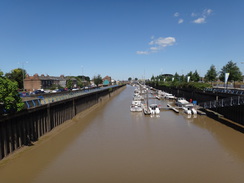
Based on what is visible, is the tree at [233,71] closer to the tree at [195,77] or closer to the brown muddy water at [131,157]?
the tree at [195,77]

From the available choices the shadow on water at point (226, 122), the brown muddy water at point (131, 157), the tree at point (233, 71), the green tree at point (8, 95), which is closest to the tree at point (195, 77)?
the tree at point (233, 71)

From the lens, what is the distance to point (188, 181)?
15.9 meters

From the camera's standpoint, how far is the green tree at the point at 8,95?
1905cm

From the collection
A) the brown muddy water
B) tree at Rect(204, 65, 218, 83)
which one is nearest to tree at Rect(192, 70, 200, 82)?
tree at Rect(204, 65, 218, 83)

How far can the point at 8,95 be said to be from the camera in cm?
1958

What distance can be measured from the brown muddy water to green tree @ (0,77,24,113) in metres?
5.58

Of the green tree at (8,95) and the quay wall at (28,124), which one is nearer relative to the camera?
the green tree at (8,95)

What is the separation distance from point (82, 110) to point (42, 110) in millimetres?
24297

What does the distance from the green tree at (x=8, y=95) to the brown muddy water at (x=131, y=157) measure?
5.58 meters

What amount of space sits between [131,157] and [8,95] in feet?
50.5

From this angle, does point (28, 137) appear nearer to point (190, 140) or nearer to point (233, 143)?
point (190, 140)

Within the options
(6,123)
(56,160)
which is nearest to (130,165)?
(56,160)

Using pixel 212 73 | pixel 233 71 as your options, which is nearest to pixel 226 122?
pixel 233 71

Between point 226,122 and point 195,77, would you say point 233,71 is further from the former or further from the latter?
point 226,122
